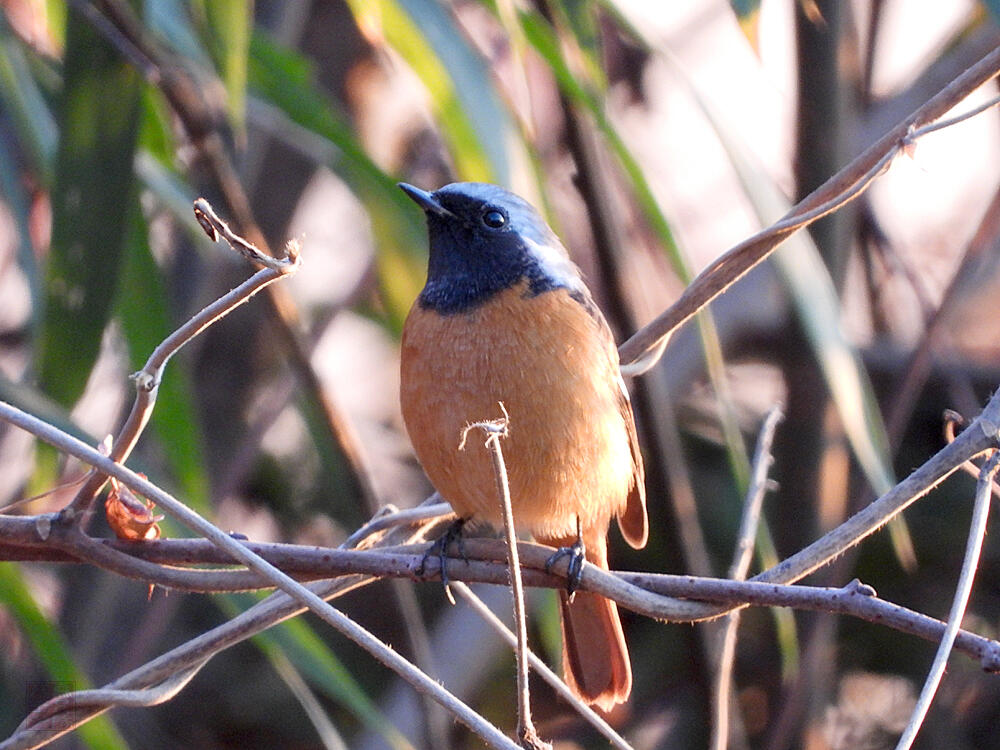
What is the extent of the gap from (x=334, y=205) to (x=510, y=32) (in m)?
3.00

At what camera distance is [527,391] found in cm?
270

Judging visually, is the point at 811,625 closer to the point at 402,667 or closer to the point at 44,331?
the point at 44,331

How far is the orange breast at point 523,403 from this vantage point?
270 cm

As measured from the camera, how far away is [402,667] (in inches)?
58.7

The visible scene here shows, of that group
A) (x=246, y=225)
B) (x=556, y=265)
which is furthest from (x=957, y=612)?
(x=246, y=225)

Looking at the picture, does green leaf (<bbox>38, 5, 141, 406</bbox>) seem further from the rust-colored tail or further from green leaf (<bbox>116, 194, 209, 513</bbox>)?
the rust-colored tail

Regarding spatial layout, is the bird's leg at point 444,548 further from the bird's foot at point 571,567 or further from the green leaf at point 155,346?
the green leaf at point 155,346

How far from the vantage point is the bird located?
107 inches

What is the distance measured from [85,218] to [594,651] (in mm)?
1562

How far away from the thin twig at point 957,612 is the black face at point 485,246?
1.53 metres

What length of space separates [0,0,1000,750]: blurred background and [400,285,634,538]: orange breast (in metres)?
0.33

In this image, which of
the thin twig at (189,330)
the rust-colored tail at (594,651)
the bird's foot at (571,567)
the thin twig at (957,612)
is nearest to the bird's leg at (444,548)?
the bird's foot at (571,567)

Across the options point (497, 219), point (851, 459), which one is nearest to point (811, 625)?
point (851, 459)

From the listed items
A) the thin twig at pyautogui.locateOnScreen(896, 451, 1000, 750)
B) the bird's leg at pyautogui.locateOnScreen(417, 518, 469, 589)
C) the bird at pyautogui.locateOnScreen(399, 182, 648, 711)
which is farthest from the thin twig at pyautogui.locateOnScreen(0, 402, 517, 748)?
the bird at pyautogui.locateOnScreen(399, 182, 648, 711)
